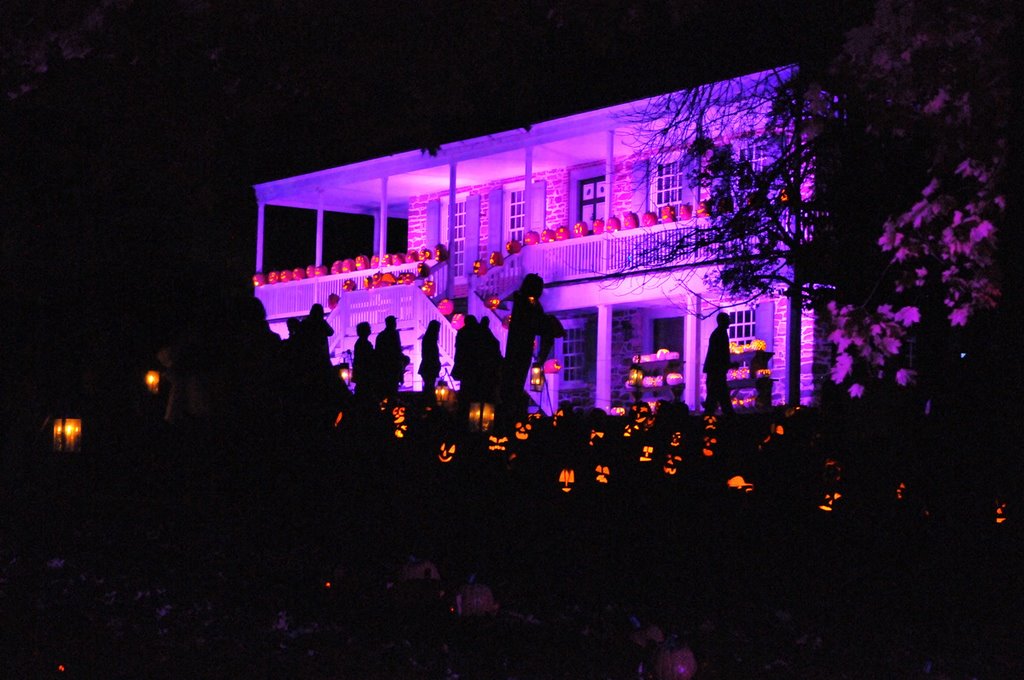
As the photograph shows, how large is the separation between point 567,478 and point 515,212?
51.0 feet

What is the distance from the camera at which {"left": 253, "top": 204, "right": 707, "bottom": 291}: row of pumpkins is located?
21.2 m

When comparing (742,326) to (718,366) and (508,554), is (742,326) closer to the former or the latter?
(718,366)

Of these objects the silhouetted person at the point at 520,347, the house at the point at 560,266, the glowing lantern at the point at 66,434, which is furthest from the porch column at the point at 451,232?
the glowing lantern at the point at 66,434

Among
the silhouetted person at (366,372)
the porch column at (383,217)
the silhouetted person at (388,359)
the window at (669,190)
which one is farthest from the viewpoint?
the porch column at (383,217)

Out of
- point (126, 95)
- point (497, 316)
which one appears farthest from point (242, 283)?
point (497, 316)

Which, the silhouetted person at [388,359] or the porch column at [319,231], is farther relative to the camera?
the porch column at [319,231]

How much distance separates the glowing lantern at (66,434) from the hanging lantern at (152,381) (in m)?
1.98

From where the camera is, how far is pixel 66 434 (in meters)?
11.5

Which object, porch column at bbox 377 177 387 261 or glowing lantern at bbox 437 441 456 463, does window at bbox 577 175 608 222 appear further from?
glowing lantern at bbox 437 441 456 463

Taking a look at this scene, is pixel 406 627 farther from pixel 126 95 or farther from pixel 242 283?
pixel 242 283

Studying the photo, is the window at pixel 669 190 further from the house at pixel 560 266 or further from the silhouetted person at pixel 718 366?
the silhouetted person at pixel 718 366

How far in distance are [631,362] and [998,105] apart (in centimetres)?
1466

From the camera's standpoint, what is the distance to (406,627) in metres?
7.72

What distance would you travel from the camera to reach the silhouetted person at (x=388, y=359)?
14688 mm
